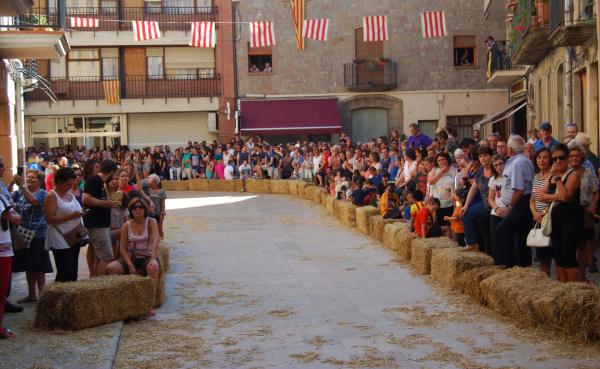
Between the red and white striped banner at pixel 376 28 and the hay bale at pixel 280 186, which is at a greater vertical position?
the red and white striped banner at pixel 376 28

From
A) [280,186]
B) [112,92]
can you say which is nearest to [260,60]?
[112,92]

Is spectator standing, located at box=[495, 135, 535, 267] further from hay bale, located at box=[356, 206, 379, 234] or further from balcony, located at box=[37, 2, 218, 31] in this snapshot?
balcony, located at box=[37, 2, 218, 31]

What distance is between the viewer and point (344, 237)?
1967 centimetres

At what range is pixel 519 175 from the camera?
480 inches

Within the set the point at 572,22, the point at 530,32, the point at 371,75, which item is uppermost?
the point at 371,75

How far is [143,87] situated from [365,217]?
94.2ft

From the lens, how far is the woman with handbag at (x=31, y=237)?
11945 millimetres

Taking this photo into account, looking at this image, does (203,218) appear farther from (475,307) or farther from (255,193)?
(475,307)

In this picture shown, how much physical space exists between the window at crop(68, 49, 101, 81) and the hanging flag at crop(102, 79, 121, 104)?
0.78 meters

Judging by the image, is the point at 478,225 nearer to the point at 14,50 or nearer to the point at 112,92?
the point at 14,50

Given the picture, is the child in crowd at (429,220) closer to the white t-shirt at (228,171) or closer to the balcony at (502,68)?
A: the balcony at (502,68)

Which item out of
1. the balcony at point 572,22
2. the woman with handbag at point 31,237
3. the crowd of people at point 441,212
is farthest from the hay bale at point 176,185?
the woman with handbag at point 31,237

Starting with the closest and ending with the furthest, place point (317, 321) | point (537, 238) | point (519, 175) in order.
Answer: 1. point (317, 321)
2. point (537, 238)
3. point (519, 175)

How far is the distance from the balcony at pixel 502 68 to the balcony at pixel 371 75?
23.6 ft
